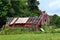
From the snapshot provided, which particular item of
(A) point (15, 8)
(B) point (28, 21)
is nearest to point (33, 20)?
(B) point (28, 21)

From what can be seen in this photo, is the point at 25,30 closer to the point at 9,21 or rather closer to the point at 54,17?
the point at 9,21

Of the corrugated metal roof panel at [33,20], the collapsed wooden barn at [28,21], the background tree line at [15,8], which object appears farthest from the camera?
the collapsed wooden barn at [28,21]

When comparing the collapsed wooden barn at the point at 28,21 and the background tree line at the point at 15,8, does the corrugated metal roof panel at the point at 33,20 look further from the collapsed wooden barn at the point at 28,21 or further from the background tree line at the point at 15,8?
the background tree line at the point at 15,8

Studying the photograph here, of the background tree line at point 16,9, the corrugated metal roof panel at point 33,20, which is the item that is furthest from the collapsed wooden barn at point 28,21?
the background tree line at point 16,9

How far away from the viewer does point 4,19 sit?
63250 millimetres

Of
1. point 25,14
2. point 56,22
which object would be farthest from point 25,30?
point 56,22

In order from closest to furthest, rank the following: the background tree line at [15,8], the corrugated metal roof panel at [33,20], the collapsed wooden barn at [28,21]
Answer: the background tree line at [15,8] → the corrugated metal roof panel at [33,20] → the collapsed wooden barn at [28,21]

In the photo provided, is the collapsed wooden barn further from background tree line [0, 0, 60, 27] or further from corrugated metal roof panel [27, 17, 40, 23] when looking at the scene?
background tree line [0, 0, 60, 27]

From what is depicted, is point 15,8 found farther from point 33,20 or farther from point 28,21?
point 33,20

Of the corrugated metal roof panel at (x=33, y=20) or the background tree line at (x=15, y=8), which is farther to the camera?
the corrugated metal roof panel at (x=33, y=20)

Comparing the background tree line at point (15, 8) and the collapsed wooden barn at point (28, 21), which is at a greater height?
the background tree line at point (15, 8)

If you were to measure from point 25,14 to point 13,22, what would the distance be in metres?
14.2

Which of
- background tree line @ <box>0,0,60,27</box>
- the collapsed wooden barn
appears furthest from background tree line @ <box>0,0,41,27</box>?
the collapsed wooden barn

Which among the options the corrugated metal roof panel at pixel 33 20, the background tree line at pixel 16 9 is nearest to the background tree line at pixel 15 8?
the background tree line at pixel 16 9
